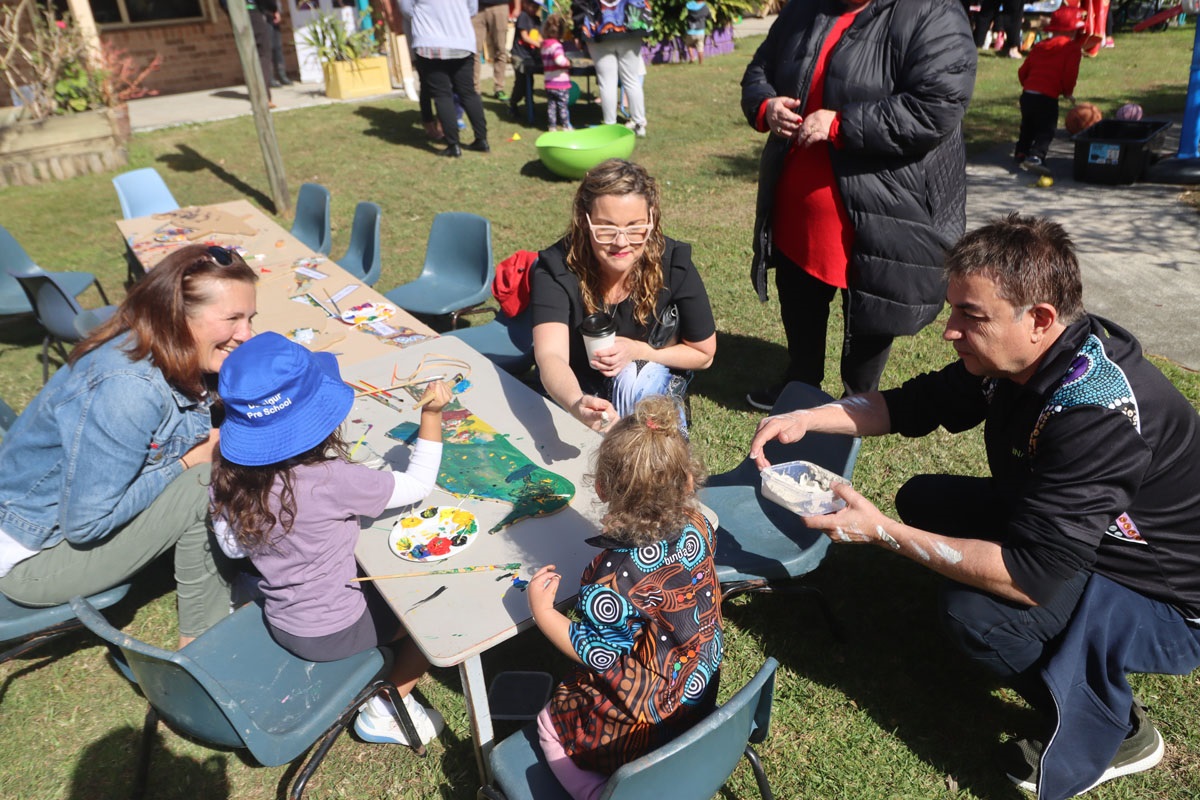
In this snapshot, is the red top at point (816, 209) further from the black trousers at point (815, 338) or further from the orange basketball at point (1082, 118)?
the orange basketball at point (1082, 118)

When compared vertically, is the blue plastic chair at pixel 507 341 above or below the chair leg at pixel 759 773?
above

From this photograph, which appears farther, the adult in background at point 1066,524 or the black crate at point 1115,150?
the black crate at point 1115,150

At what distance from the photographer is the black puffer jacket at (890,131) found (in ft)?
10.3

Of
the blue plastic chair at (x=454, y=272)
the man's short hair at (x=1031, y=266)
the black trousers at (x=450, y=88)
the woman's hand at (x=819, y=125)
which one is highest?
the black trousers at (x=450, y=88)

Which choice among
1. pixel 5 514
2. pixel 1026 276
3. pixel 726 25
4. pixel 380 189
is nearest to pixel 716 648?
pixel 1026 276

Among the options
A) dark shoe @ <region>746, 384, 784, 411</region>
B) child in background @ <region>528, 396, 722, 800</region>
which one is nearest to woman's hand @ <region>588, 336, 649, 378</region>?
child in background @ <region>528, 396, 722, 800</region>

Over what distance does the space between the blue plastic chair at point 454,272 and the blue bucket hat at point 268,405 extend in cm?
266

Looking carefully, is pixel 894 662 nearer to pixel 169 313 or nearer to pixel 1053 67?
pixel 169 313

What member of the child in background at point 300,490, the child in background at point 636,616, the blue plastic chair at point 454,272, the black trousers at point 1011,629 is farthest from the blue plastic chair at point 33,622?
the black trousers at point 1011,629

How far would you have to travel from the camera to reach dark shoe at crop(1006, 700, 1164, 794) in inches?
94.6

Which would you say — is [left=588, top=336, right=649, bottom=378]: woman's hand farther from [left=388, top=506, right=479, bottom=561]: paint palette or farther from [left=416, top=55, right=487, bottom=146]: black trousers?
[left=416, top=55, right=487, bottom=146]: black trousers

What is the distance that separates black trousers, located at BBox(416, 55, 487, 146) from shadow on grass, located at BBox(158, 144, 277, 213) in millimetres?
2093

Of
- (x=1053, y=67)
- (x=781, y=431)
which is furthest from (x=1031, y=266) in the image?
(x=1053, y=67)

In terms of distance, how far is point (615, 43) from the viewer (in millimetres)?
9148
